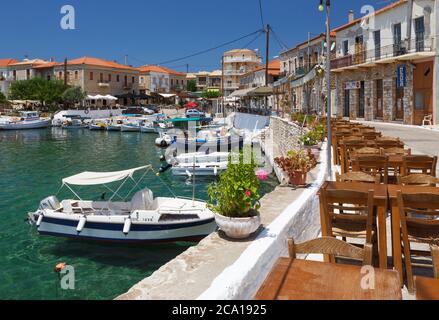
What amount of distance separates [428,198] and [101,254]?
9.24 meters

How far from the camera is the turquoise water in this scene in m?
9.62

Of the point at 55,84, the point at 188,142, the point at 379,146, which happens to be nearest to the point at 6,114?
the point at 55,84

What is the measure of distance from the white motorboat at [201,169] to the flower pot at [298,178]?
14639 mm

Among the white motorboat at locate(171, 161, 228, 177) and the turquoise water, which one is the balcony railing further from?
the white motorboat at locate(171, 161, 228, 177)

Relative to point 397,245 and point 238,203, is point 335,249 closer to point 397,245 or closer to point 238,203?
point 397,245

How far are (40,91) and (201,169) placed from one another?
2247 inches

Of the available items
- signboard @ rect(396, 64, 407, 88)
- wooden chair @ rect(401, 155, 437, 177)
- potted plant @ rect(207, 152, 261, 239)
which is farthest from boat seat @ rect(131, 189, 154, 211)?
signboard @ rect(396, 64, 407, 88)

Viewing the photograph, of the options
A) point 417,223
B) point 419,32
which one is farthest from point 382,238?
point 419,32

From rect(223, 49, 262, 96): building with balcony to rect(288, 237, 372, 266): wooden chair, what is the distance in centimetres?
10197

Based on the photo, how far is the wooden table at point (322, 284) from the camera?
9.22ft

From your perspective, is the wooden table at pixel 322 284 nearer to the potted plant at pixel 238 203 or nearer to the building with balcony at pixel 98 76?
the potted plant at pixel 238 203

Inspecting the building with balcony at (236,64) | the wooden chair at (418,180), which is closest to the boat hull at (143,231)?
the wooden chair at (418,180)
